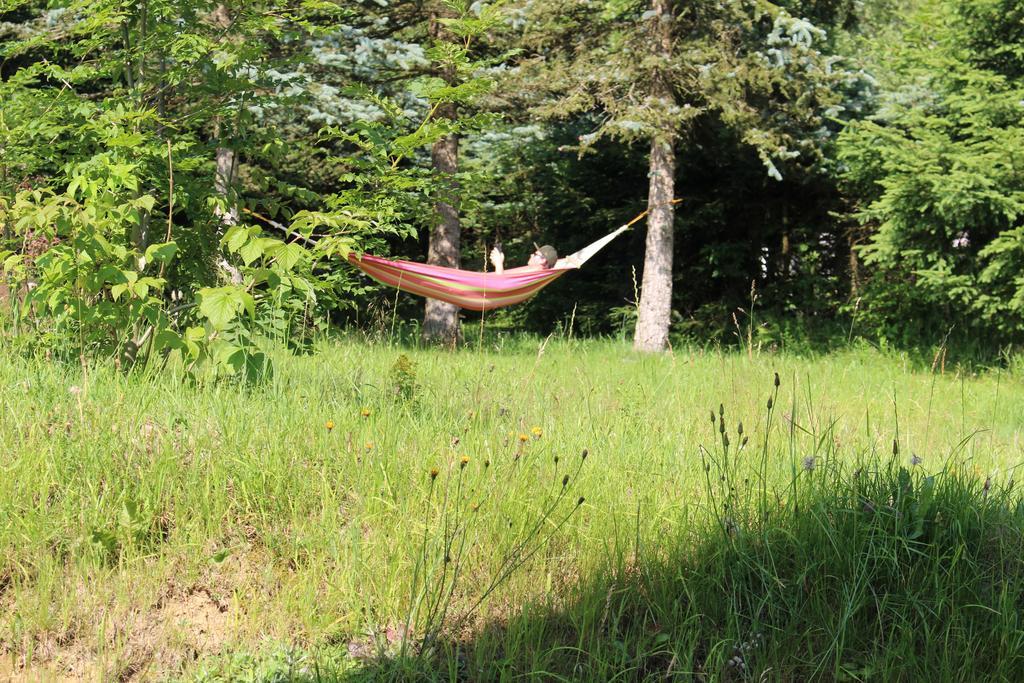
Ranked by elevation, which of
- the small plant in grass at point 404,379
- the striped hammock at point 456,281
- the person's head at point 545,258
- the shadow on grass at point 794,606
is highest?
the person's head at point 545,258

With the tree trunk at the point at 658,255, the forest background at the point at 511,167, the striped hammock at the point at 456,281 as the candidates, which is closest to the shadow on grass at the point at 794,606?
the forest background at the point at 511,167

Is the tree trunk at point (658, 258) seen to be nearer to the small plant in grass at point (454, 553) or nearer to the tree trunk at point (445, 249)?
the tree trunk at point (445, 249)

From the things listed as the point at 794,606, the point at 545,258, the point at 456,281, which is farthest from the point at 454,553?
the point at 545,258

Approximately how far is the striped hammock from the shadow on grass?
2.44 meters

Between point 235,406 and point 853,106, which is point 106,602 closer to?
point 235,406

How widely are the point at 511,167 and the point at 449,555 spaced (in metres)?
10.1

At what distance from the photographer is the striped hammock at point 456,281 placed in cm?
493

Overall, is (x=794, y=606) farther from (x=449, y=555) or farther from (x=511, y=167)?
(x=511, y=167)

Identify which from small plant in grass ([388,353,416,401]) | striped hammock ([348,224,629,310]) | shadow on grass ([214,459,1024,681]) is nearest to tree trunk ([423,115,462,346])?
striped hammock ([348,224,629,310])

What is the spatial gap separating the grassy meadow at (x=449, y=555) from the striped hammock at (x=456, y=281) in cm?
165

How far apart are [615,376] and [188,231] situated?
122 inches

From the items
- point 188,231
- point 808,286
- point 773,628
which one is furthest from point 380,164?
point 808,286

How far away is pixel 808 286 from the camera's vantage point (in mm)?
11148

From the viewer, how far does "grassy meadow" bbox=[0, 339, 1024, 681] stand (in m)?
2.26
